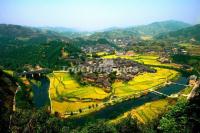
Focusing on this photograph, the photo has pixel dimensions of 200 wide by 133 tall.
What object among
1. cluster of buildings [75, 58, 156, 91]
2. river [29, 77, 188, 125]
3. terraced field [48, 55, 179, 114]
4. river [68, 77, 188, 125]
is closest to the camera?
river [68, 77, 188, 125]

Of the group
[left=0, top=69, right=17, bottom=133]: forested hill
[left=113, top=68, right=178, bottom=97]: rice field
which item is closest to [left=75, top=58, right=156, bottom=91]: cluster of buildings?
[left=113, top=68, right=178, bottom=97]: rice field

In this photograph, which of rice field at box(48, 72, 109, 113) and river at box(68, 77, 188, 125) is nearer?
river at box(68, 77, 188, 125)

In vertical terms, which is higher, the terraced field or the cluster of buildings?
the cluster of buildings

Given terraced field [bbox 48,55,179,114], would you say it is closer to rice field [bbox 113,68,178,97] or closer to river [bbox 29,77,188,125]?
rice field [bbox 113,68,178,97]

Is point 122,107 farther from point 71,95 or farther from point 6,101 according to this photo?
point 6,101

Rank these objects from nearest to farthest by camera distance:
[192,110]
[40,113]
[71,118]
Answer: [192,110] < [40,113] < [71,118]

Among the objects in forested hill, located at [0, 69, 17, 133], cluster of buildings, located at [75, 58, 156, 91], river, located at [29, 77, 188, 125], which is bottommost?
river, located at [29, 77, 188, 125]

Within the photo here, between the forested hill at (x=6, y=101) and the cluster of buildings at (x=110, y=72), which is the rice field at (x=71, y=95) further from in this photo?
the forested hill at (x=6, y=101)

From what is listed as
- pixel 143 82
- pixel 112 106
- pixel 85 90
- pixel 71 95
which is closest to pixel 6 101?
pixel 71 95

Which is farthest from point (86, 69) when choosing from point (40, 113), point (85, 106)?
point (40, 113)

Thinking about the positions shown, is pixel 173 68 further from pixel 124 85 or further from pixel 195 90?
pixel 195 90

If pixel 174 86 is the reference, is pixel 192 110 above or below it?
above
